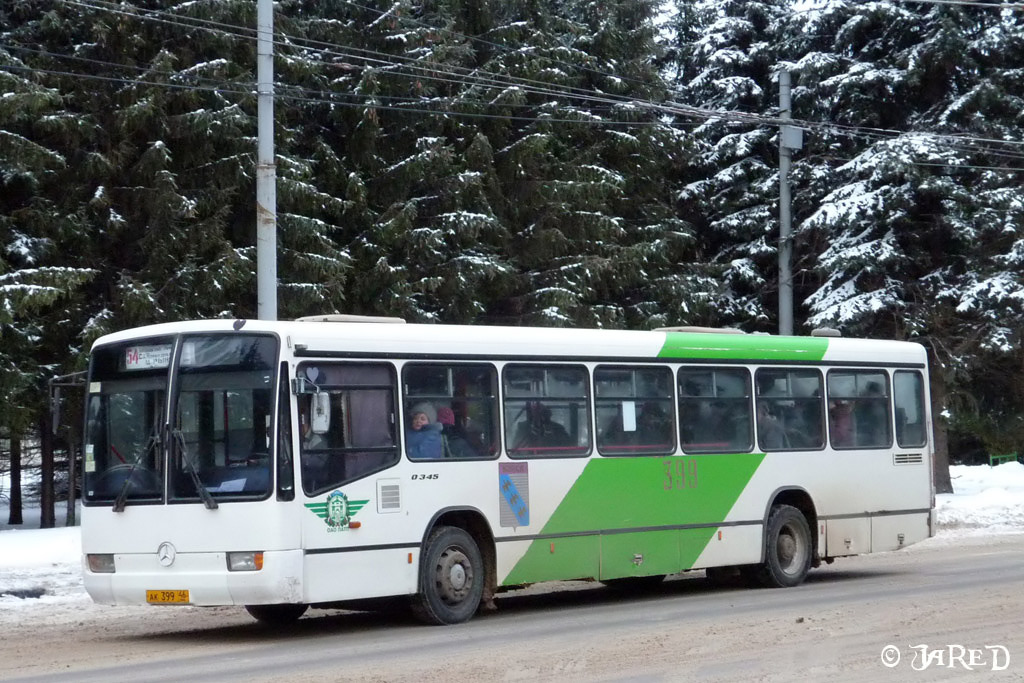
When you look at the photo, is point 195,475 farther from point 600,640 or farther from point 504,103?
point 504,103

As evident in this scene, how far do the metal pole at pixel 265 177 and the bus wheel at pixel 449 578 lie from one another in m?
5.12

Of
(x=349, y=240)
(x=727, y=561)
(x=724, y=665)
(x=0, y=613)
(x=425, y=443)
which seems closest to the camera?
(x=724, y=665)

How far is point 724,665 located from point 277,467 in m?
4.06

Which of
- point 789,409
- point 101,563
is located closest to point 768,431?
point 789,409

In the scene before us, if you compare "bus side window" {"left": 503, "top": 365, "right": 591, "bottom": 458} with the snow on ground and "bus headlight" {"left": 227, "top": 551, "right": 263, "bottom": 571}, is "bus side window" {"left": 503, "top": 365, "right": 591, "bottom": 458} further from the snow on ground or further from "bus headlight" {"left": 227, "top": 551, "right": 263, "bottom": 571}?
the snow on ground

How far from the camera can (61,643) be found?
42.5ft

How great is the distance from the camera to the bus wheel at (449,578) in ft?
44.0

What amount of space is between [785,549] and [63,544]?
29.7ft

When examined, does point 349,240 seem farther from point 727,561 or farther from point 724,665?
point 724,665

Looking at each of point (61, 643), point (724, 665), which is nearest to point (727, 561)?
point (724, 665)

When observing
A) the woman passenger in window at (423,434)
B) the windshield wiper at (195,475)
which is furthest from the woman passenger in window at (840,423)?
the windshield wiper at (195,475)

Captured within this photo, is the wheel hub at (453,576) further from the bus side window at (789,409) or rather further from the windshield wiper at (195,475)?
the bus side window at (789,409)

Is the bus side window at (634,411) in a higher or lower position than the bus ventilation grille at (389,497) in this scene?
higher

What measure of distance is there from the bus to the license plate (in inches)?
0.7
